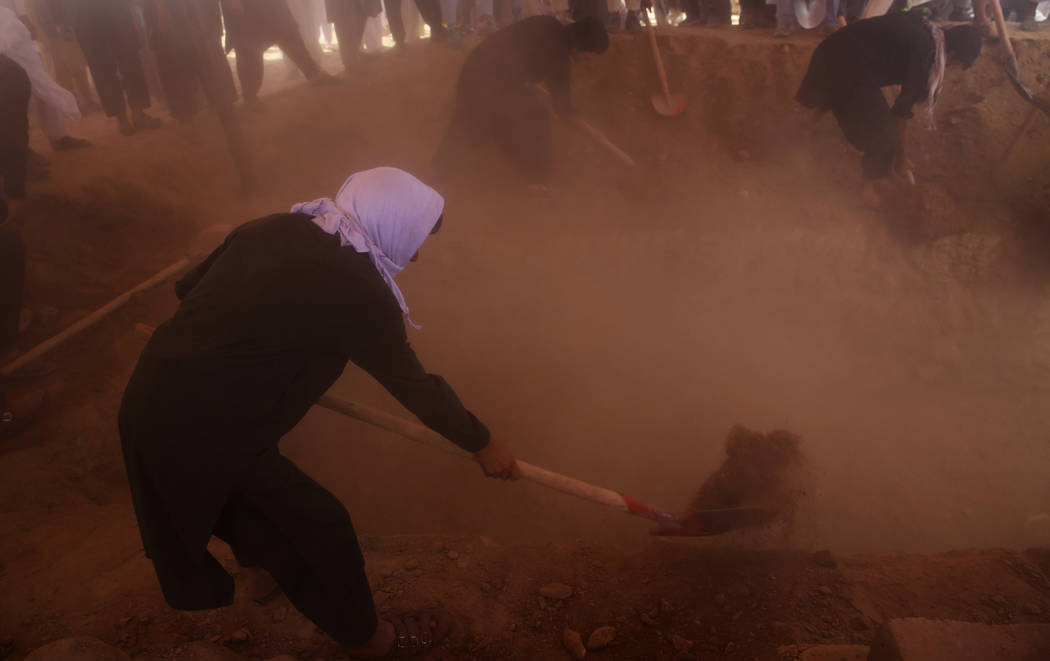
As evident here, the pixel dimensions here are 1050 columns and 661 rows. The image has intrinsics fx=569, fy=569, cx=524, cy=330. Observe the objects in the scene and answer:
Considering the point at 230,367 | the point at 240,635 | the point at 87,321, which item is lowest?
the point at 240,635

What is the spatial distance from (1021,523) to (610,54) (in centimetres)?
432

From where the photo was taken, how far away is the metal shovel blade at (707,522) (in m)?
2.16

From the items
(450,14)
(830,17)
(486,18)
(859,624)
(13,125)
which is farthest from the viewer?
(486,18)

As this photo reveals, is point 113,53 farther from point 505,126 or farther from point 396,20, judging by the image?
point 505,126

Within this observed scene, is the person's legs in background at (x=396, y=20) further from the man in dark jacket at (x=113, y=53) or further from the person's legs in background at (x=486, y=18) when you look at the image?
the man in dark jacket at (x=113, y=53)

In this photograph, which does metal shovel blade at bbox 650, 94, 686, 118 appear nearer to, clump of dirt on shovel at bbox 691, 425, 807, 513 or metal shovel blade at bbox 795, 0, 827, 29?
metal shovel blade at bbox 795, 0, 827, 29

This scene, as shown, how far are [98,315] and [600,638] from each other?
3.02 metres

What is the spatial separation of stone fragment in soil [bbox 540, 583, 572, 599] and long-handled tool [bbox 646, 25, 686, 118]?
3.86 metres

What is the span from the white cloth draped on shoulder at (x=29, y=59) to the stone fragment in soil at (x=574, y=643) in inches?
164

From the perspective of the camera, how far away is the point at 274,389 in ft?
4.53

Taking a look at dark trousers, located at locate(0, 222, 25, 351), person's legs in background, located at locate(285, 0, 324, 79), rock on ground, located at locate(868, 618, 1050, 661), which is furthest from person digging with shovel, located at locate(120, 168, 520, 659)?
person's legs in background, located at locate(285, 0, 324, 79)

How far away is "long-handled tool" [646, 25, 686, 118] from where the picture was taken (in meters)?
4.59

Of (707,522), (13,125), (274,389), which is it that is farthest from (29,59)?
(707,522)

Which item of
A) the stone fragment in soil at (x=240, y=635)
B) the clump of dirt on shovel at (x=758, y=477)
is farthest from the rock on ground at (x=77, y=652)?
the clump of dirt on shovel at (x=758, y=477)
